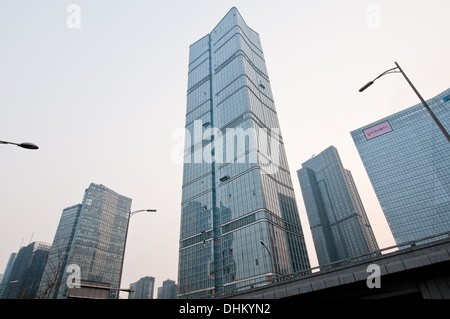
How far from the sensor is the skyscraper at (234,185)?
279ft

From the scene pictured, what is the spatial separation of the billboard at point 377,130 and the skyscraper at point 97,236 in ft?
505

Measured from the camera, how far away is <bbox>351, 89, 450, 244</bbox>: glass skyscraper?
430 feet

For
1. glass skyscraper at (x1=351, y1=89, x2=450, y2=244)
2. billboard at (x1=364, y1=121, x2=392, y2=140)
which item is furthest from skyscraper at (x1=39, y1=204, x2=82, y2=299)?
billboard at (x1=364, y1=121, x2=392, y2=140)

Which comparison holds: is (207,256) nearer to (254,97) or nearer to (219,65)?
(254,97)

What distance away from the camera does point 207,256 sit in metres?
95.2

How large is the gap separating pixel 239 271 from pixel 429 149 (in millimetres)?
122848

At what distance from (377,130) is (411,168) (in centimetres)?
3022

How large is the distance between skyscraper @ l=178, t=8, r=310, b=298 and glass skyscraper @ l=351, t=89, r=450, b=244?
225ft

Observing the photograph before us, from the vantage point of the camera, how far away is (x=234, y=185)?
100062 mm

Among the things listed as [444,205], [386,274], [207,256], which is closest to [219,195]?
[207,256]

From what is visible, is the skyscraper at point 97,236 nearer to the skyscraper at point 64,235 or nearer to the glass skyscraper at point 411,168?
the skyscraper at point 64,235

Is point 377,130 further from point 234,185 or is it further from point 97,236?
point 97,236
